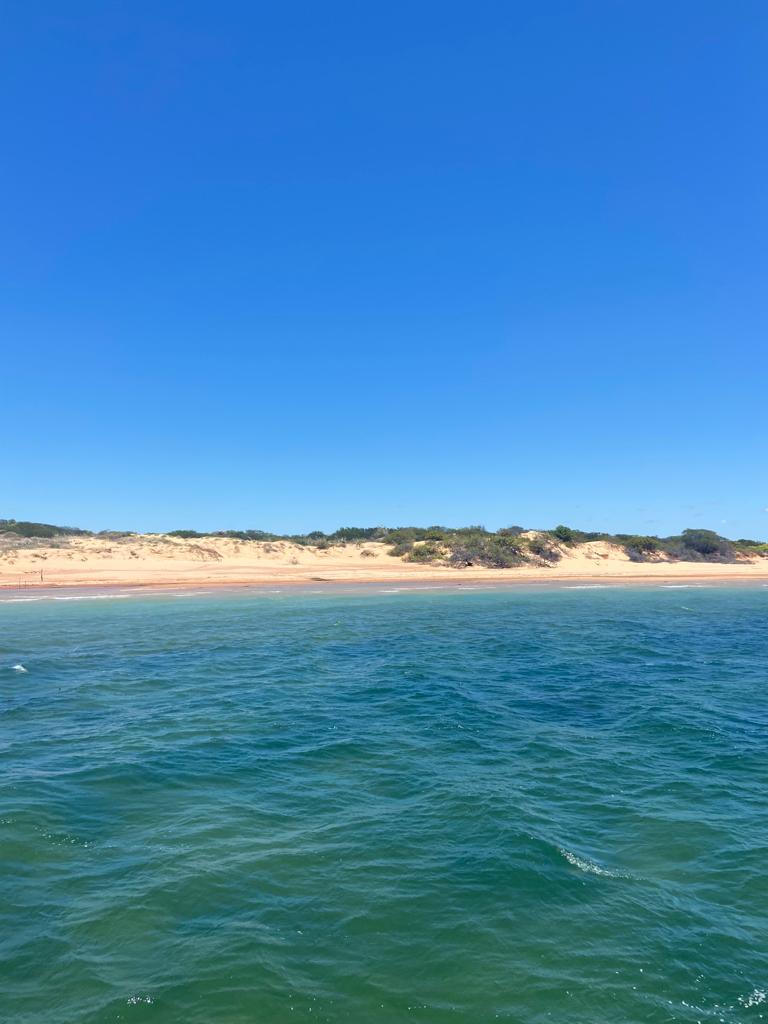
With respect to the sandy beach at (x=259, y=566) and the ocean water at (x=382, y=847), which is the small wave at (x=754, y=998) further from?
the sandy beach at (x=259, y=566)

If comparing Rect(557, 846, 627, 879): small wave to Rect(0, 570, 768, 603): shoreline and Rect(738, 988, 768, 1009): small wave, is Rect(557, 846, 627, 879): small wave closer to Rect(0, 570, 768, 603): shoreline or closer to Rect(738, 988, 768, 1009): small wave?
Rect(738, 988, 768, 1009): small wave

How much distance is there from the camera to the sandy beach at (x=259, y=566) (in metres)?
49.7

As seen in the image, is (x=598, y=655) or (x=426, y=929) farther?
(x=598, y=655)

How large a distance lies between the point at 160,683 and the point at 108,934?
1164 centimetres

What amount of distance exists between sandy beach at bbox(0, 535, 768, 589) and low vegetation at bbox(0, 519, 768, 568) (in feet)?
4.24

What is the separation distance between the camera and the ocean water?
557cm

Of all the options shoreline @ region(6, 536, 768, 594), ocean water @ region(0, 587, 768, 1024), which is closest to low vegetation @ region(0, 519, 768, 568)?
shoreline @ region(6, 536, 768, 594)

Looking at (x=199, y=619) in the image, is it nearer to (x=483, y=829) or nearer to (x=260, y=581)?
(x=260, y=581)

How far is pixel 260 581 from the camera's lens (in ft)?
162


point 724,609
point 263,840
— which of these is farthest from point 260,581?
point 263,840

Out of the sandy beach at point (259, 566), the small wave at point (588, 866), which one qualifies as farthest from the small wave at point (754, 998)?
the sandy beach at point (259, 566)

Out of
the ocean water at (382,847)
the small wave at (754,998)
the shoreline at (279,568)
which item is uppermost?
the shoreline at (279,568)

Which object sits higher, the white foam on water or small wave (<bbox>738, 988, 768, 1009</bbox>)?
the white foam on water

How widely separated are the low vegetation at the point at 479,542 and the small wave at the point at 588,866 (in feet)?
172
